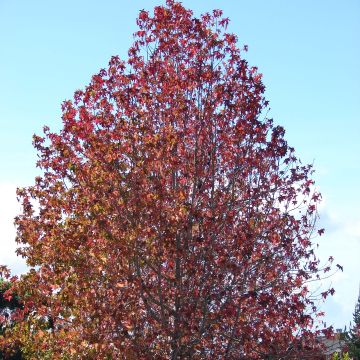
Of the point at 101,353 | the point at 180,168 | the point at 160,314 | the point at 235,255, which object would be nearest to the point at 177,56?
the point at 180,168

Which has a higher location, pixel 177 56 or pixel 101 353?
pixel 177 56

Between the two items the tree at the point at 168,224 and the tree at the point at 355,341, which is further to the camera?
the tree at the point at 355,341

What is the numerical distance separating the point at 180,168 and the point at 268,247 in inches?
110

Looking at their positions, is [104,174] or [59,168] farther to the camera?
[59,168]

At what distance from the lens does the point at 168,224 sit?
46.3ft

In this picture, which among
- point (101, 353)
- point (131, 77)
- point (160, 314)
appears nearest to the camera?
point (101, 353)

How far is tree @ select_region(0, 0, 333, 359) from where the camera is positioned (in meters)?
14.4

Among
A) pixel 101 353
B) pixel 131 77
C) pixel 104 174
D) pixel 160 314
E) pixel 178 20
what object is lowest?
pixel 101 353

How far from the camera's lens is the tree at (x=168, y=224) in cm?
1438

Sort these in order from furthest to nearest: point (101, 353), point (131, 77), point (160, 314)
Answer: point (131, 77), point (160, 314), point (101, 353)

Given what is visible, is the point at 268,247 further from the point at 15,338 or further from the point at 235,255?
the point at 15,338

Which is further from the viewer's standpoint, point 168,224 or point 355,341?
point 355,341

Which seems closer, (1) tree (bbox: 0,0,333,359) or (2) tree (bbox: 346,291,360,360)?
(1) tree (bbox: 0,0,333,359)

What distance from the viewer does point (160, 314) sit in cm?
1512
